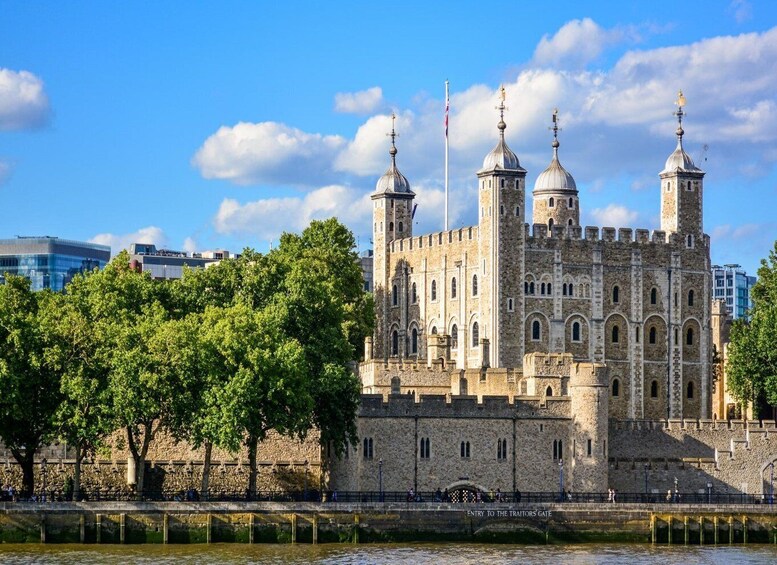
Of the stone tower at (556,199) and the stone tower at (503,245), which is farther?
the stone tower at (556,199)

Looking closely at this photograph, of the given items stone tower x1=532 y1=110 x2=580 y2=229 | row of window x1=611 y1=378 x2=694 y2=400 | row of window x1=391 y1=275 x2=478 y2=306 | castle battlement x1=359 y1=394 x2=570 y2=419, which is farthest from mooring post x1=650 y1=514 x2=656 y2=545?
stone tower x1=532 y1=110 x2=580 y2=229

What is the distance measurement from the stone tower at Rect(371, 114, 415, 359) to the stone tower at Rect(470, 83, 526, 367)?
37.1 ft

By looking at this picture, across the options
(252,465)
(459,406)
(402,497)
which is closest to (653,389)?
(459,406)

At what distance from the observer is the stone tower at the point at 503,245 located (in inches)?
4483

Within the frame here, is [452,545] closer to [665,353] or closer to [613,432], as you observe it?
[613,432]

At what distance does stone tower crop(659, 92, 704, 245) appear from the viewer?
119000mm

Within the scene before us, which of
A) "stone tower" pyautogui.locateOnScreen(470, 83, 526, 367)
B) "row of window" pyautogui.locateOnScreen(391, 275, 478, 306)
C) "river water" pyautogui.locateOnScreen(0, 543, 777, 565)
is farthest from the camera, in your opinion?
"row of window" pyautogui.locateOnScreen(391, 275, 478, 306)

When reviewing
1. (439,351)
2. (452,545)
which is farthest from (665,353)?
(452,545)

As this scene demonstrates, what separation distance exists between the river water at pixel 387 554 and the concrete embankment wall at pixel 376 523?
0.72 meters

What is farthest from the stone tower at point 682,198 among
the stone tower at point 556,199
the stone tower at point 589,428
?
the stone tower at point 589,428

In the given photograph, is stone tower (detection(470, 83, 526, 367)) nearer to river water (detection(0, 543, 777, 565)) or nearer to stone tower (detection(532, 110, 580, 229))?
stone tower (detection(532, 110, 580, 229))

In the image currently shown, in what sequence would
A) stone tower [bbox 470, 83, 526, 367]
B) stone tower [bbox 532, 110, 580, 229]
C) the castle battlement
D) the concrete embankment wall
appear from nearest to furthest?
the concrete embankment wall, the castle battlement, stone tower [bbox 470, 83, 526, 367], stone tower [bbox 532, 110, 580, 229]

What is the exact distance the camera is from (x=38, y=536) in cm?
7544

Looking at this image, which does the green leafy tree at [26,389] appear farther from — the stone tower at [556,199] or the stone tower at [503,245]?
the stone tower at [556,199]
